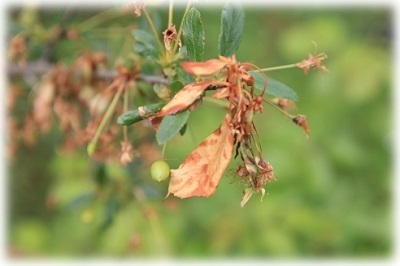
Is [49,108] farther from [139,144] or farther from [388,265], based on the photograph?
[388,265]

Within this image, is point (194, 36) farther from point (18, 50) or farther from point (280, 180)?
point (280, 180)

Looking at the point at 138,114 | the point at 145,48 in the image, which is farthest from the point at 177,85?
the point at 145,48

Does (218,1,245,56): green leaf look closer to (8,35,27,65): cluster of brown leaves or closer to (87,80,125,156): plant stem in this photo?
(87,80,125,156): plant stem

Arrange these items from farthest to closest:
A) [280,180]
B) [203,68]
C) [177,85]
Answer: [280,180] < [177,85] < [203,68]

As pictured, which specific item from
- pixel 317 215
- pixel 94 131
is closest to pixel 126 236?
pixel 317 215

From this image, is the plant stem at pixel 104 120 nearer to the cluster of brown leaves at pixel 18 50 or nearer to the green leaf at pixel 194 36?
the green leaf at pixel 194 36
